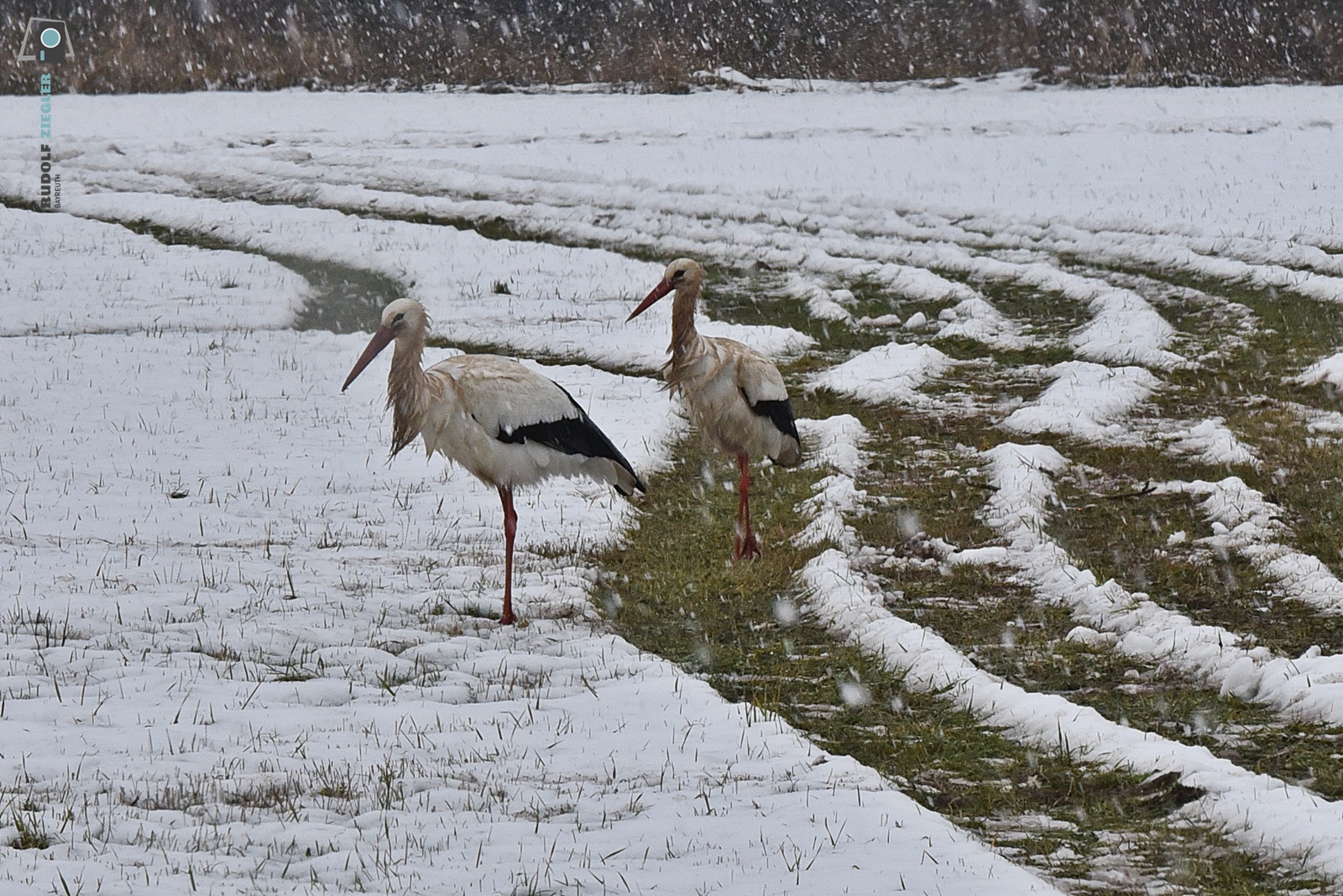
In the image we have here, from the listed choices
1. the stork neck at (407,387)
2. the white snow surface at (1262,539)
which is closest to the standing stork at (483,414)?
the stork neck at (407,387)

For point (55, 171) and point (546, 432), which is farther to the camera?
point (55, 171)

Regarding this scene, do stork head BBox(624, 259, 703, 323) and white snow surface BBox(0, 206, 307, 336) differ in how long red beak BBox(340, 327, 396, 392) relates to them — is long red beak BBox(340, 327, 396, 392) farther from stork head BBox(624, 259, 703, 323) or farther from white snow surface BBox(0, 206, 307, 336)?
white snow surface BBox(0, 206, 307, 336)

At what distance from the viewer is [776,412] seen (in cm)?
1073

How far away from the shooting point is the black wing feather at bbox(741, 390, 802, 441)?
1062 cm

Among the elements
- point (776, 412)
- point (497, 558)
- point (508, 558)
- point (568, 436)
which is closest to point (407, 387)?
point (568, 436)

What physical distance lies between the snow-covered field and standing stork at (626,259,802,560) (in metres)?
0.86

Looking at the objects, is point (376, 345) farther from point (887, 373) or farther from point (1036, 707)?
point (887, 373)

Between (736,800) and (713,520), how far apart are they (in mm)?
5198

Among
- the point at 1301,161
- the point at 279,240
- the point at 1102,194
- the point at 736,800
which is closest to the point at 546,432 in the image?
the point at 736,800

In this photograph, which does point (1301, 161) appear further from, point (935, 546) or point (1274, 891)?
point (1274, 891)

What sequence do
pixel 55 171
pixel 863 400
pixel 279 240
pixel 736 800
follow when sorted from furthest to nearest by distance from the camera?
1. pixel 55 171
2. pixel 279 240
3. pixel 863 400
4. pixel 736 800

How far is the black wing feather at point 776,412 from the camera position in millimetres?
10625

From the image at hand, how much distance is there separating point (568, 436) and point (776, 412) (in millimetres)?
1960

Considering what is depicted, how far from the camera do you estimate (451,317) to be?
2086 cm
